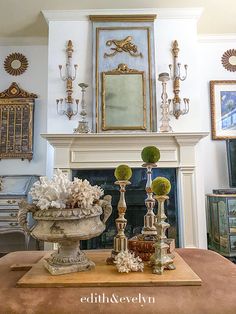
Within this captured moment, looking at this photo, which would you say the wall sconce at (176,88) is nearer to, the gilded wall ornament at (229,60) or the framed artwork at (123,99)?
the framed artwork at (123,99)

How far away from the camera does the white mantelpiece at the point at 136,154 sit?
2.81 m

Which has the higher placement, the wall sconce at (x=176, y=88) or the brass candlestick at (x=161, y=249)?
the wall sconce at (x=176, y=88)

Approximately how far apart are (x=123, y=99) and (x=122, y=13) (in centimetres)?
100

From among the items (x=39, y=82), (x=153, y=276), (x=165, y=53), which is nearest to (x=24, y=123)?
(x=39, y=82)

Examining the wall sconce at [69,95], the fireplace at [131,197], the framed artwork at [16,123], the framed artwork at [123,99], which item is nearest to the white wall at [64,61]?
the wall sconce at [69,95]

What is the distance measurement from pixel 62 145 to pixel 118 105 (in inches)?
30.9

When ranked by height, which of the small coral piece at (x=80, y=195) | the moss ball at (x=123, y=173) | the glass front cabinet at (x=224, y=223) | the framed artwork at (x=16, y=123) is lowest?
the glass front cabinet at (x=224, y=223)

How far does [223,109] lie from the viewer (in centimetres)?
355

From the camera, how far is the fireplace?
9.54 feet

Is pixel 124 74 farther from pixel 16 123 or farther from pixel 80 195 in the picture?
pixel 80 195

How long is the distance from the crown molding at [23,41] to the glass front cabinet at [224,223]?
2.87 meters

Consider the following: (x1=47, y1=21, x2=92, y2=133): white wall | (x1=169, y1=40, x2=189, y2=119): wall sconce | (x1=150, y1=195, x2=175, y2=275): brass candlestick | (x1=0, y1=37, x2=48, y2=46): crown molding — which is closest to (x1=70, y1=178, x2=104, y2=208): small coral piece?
(x1=150, y1=195, x2=175, y2=275): brass candlestick

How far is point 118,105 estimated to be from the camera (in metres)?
3.12

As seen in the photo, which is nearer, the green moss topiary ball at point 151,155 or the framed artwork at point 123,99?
the green moss topiary ball at point 151,155
